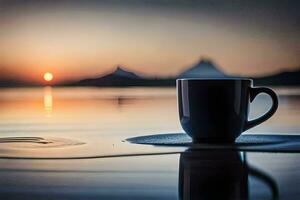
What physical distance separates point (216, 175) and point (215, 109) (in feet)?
0.87

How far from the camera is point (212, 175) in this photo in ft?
1.80

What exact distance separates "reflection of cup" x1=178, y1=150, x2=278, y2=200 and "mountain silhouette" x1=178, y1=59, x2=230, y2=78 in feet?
3.56

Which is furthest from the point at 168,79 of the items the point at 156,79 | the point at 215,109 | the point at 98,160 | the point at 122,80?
the point at 98,160

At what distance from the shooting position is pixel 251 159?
0.66 meters

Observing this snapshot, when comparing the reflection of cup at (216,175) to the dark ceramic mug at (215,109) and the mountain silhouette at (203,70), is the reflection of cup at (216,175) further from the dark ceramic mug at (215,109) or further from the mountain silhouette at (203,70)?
the mountain silhouette at (203,70)

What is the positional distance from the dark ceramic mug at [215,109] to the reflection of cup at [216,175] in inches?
3.4

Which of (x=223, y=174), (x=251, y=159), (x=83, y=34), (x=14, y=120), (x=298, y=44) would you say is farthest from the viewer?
(x=298, y=44)

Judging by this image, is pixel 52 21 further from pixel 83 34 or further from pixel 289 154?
pixel 289 154

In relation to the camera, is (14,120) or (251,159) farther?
(14,120)

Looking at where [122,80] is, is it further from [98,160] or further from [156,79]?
[98,160]

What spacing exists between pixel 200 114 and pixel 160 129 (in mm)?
192

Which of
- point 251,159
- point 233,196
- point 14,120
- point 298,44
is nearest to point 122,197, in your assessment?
point 233,196

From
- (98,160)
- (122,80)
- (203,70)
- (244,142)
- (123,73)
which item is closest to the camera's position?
(98,160)

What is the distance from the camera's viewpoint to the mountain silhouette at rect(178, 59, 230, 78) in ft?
5.90
